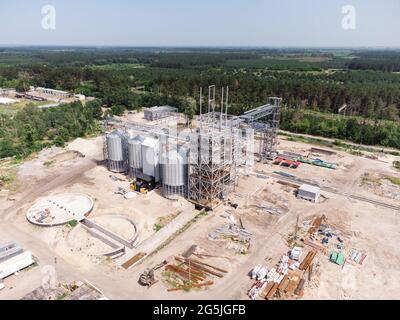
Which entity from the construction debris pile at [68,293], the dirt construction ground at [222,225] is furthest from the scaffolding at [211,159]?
the construction debris pile at [68,293]

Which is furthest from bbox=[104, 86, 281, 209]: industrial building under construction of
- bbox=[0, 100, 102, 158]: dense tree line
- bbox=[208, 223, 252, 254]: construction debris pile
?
bbox=[0, 100, 102, 158]: dense tree line

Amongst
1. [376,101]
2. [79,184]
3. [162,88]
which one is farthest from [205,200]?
[162,88]

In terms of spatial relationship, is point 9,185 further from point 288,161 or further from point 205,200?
point 288,161

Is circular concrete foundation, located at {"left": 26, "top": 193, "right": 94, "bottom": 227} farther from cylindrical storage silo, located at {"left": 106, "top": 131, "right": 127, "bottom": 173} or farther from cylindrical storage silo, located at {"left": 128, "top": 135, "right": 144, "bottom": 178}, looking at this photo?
cylindrical storage silo, located at {"left": 106, "top": 131, "right": 127, "bottom": 173}

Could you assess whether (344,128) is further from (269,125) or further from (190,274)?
(190,274)

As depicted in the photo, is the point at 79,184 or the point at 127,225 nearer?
the point at 127,225

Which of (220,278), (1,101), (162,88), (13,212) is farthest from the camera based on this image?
(162,88)

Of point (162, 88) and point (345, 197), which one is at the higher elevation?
point (162, 88)

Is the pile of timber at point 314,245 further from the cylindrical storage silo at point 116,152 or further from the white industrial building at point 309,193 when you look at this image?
the cylindrical storage silo at point 116,152
